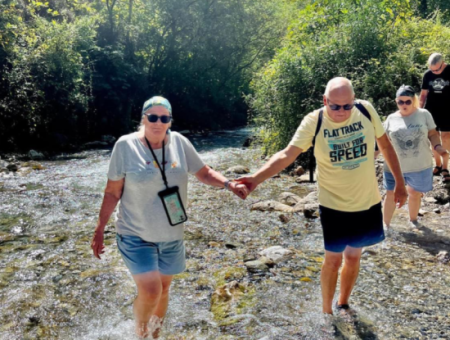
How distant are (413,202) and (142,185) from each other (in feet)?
17.3

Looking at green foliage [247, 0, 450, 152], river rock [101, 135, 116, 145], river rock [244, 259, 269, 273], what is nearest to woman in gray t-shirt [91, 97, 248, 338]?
river rock [244, 259, 269, 273]

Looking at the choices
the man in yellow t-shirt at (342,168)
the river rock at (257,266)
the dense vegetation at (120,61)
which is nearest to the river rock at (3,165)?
the dense vegetation at (120,61)

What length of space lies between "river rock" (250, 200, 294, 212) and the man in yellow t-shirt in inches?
201

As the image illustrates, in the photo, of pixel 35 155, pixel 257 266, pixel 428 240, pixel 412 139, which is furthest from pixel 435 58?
pixel 35 155

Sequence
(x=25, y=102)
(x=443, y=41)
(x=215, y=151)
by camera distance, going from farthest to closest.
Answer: (x=215, y=151) → (x=25, y=102) → (x=443, y=41)

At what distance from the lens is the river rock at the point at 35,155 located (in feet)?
58.9

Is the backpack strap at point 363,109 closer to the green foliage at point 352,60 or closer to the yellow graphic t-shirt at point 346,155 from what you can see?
the yellow graphic t-shirt at point 346,155

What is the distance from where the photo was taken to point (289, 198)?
407 inches

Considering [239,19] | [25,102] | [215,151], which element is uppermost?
[239,19]

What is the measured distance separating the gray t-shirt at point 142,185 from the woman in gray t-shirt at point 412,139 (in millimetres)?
4059

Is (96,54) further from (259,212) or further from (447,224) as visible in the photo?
(447,224)

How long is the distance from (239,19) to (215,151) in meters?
15.8

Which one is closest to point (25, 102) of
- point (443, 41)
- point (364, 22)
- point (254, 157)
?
point (254, 157)

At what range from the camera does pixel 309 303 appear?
5246mm
